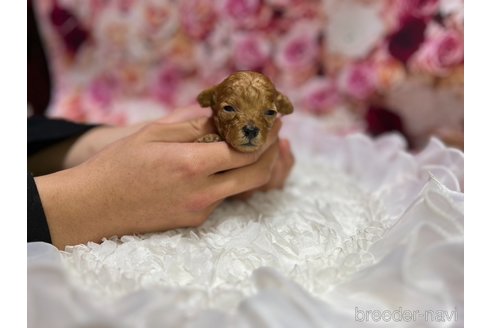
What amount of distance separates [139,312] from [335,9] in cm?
113

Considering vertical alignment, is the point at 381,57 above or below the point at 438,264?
above

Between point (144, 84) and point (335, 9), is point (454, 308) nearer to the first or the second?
point (335, 9)

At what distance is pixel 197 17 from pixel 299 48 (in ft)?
1.06

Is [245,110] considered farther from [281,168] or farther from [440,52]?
[440,52]

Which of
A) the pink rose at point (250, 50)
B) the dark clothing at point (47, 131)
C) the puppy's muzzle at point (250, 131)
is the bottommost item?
the dark clothing at point (47, 131)

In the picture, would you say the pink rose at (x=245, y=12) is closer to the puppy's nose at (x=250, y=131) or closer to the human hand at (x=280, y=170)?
the human hand at (x=280, y=170)

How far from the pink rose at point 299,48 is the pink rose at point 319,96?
0.20 ft

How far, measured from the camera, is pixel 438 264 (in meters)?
0.66

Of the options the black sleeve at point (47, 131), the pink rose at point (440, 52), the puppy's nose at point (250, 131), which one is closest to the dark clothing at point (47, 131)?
the black sleeve at point (47, 131)

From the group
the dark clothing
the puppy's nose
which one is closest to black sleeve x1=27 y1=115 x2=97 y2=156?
the dark clothing

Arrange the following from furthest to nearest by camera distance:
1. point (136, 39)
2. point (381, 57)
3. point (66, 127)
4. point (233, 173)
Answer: point (136, 39) < point (381, 57) < point (66, 127) < point (233, 173)

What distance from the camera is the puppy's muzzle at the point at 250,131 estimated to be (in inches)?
30.9

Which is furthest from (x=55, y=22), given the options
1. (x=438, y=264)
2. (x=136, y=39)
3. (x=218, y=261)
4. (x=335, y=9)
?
(x=438, y=264)

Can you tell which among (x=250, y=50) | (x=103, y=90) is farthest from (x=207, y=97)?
(x=103, y=90)
